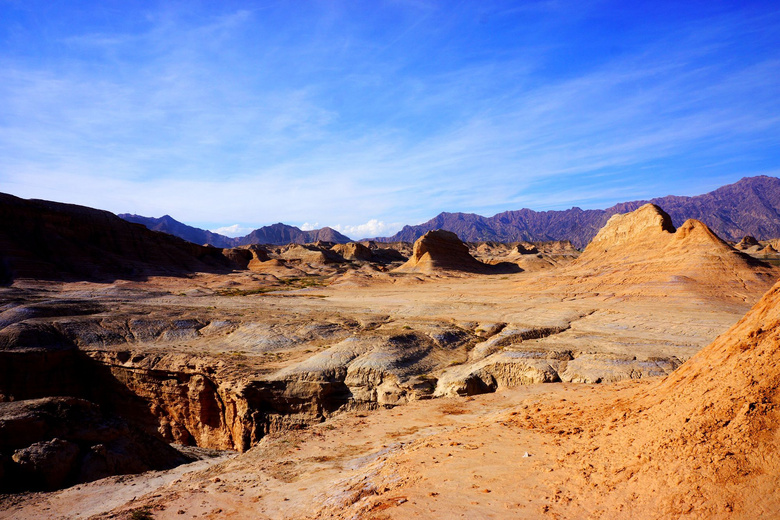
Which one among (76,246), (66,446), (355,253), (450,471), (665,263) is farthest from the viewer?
(355,253)

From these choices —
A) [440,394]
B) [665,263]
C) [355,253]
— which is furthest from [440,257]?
[440,394]

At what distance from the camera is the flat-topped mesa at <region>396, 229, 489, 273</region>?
5694 cm

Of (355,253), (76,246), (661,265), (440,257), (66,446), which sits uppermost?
(76,246)

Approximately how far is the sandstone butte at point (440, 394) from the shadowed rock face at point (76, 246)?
10.6 metres

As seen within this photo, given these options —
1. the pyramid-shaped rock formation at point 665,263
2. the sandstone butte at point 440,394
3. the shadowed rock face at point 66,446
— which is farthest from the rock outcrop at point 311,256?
the shadowed rock face at point 66,446

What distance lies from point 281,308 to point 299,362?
15485 millimetres

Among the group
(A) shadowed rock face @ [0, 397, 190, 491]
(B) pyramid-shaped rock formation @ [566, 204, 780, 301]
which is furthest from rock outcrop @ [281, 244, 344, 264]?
(A) shadowed rock face @ [0, 397, 190, 491]

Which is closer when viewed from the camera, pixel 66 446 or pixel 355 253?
pixel 66 446

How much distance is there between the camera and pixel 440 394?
46.9ft

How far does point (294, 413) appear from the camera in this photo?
14.7m

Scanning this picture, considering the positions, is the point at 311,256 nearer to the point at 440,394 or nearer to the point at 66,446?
the point at 440,394

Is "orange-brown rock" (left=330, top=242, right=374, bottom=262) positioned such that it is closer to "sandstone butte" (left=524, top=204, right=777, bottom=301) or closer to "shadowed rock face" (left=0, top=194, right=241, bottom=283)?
"shadowed rock face" (left=0, top=194, right=241, bottom=283)

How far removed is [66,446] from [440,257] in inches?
2016

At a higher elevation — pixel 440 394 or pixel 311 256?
pixel 311 256
